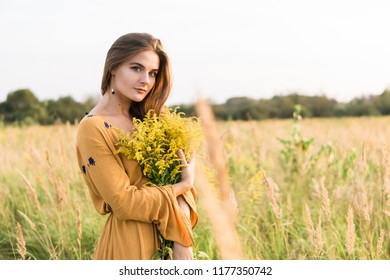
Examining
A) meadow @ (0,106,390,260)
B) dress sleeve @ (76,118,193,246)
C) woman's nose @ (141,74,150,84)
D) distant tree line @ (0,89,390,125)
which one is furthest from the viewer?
distant tree line @ (0,89,390,125)

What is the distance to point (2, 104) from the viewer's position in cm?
1004

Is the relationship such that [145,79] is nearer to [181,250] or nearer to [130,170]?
[130,170]

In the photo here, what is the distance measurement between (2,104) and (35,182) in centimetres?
666

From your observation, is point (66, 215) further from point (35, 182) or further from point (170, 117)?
point (170, 117)

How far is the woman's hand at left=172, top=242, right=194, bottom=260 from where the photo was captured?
172cm

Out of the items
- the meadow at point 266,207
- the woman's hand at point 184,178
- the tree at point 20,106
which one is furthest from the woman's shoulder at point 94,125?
the tree at point 20,106

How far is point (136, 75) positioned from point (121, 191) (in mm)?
452

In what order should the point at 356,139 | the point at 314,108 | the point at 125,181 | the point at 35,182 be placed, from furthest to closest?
the point at 314,108
the point at 356,139
the point at 35,182
the point at 125,181

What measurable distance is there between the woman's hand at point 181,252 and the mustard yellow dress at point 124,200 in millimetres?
25

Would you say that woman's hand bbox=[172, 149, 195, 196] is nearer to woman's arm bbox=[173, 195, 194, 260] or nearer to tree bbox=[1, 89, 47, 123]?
woman's arm bbox=[173, 195, 194, 260]

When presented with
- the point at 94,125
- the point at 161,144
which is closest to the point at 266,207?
the point at 161,144

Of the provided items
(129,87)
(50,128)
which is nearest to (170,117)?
(129,87)

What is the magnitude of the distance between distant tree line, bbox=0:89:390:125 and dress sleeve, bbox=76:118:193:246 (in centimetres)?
304

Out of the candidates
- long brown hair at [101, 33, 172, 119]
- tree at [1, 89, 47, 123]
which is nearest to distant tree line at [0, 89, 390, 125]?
tree at [1, 89, 47, 123]
